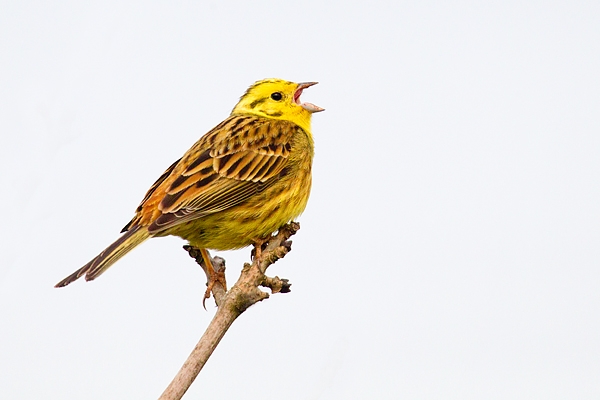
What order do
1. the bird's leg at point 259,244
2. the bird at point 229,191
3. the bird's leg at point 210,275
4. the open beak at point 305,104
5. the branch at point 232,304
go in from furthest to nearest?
the open beak at point 305,104
the bird's leg at point 259,244
the bird's leg at point 210,275
the bird at point 229,191
the branch at point 232,304

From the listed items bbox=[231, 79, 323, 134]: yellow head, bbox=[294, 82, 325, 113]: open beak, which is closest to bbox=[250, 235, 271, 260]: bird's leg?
bbox=[231, 79, 323, 134]: yellow head

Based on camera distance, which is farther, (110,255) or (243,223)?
(243,223)

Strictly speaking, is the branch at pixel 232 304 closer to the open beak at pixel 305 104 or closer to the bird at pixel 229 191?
the bird at pixel 229 191

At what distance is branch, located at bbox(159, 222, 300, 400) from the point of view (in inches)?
166

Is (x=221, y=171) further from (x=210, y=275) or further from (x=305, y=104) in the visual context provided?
(x=305, y=104)

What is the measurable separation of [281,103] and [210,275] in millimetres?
2095

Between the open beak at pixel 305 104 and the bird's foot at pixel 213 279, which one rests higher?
the open beak at pixel 305 104

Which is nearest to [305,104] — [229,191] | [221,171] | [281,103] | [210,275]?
[281,103]

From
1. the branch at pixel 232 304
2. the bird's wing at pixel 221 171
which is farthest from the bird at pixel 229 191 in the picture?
the branch at pixel 232 304

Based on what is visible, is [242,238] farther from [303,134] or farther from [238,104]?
[238,104]

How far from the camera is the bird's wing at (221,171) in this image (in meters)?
6.34

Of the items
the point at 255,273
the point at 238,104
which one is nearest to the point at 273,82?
the point at 238,104

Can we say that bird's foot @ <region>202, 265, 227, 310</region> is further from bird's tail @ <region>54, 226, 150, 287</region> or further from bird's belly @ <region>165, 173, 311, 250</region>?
bird's tail @ <region>54, 226, 150, 287</region>

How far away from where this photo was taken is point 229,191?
6.67 metres
